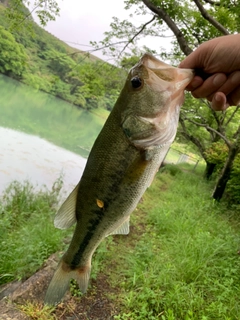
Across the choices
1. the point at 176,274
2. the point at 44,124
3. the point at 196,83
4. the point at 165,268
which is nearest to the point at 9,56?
the point at 44,124

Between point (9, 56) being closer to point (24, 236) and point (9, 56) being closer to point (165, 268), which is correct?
point (24, 236)

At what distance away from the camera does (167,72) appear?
150 centimetres

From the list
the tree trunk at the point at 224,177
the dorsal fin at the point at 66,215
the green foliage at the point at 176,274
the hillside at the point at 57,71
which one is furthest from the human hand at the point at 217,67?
the hillside at the point at 57,71

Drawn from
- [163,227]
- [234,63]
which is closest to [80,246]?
[234,63]

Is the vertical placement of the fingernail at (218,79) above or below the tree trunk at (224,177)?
above

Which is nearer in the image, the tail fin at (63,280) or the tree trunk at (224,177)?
the tail fin at (63,280)

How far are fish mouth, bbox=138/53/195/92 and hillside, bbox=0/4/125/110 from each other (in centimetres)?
890

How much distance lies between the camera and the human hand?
1.60 metres

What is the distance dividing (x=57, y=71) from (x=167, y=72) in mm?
72847

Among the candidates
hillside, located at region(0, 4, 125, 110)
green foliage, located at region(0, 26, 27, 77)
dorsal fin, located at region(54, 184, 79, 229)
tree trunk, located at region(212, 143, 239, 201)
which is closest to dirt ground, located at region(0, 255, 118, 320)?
dorsal fin, located at region(54, 184, 79, 229)

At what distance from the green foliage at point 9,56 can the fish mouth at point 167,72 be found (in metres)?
52.2

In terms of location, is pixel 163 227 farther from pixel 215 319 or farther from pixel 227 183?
pixel 227 183

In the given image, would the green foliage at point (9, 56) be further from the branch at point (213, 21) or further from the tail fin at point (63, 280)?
the tail fin at point (63, 280)

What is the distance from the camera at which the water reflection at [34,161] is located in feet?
32.6
